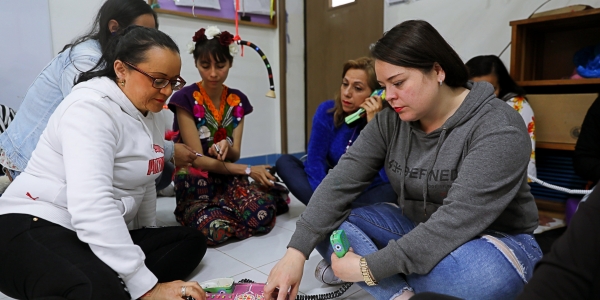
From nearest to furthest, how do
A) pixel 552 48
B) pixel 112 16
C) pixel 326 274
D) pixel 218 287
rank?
pixel 218 287, pixel 326 274, pixel 112 16, pixel 552 48

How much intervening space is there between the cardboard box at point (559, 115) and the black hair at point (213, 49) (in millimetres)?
1584

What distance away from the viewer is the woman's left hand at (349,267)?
1.00 metres

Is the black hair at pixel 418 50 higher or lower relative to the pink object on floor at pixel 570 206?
higher

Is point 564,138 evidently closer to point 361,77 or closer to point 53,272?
point 361,77

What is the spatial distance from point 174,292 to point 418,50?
2.82ft

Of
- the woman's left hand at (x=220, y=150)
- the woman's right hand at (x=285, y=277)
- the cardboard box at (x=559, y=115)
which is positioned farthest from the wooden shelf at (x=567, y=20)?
the woman's right hand at (x=285, y=277)

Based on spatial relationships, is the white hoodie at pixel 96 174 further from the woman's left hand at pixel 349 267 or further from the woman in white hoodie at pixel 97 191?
the woman's left hand at pixel 349 267

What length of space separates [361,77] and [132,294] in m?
1.29

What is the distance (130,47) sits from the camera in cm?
116

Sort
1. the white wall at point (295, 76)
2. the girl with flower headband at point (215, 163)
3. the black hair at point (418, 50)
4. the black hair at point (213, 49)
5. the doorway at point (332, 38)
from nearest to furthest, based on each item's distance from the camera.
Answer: the black hair at point (418, 50)
the girl with flower headband at point (215, 163)
the black hair at point (213, 49)
the doorway at point (332, 38)
the white wall at point (295, 76)

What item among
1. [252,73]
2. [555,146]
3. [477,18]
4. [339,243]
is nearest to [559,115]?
[555,146]

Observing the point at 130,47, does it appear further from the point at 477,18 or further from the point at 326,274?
the point at 477,18

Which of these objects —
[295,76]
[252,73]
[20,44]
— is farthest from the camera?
[295,76]

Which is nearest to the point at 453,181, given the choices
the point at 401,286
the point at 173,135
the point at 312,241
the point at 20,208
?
the point at 401,286
